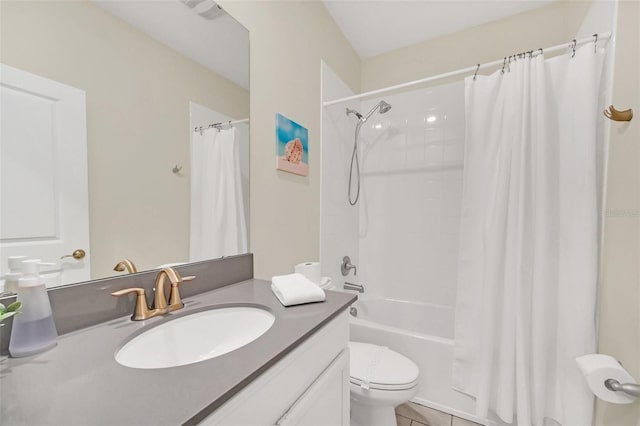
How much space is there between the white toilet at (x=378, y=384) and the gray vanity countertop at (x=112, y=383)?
0.76m

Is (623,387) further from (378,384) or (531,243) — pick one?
(378,384)

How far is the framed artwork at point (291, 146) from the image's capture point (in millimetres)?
1349

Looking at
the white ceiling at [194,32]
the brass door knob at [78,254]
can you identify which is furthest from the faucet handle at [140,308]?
the white ceiling at [194,32]

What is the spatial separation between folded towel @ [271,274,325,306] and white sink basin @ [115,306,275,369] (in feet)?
0.24

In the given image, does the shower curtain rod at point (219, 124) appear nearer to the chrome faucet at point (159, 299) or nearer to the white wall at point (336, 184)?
the chrome faucet at point (159, 299)

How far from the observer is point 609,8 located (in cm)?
110

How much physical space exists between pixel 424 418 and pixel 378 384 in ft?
1.97

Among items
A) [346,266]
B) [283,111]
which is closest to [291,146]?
[283,111]

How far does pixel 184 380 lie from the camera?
45 centimetres

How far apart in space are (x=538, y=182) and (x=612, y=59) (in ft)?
1.75

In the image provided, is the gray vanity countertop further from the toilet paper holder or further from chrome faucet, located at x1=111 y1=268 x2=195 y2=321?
the toilet paper holder

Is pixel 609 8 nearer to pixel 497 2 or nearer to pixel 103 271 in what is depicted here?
pixel 497 2

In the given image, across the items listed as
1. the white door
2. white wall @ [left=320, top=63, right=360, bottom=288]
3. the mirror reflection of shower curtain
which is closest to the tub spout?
white wall @ [left=320, top=63, right=360, bottom=288]

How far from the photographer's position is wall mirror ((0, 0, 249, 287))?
22.6 inches
